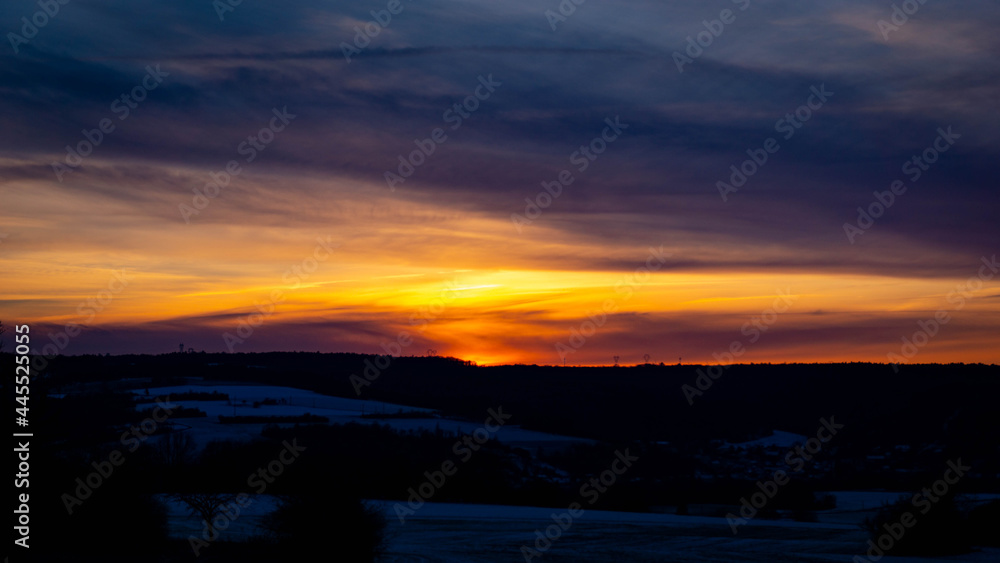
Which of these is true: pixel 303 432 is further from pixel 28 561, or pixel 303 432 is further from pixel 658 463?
pixel 28 561

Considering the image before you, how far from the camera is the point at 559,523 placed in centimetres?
5888

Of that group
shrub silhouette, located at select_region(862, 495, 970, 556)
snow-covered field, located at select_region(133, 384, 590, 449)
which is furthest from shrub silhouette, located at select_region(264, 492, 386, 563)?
snow-covered field, located at select_region(133, 384, 590, 449)

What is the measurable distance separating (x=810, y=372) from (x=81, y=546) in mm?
178467

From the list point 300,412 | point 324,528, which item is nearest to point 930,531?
point 324,528

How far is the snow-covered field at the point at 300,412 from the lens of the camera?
108875 millimetres

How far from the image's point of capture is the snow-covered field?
108875mm

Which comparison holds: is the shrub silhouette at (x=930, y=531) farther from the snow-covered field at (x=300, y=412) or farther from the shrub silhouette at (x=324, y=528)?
the snow-covered field at (x=300, y=412)

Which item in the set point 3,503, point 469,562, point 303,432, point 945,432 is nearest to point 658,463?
point 303,432

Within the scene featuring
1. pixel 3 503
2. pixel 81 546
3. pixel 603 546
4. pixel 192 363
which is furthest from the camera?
pixel 192 363

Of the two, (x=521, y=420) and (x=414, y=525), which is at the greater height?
(x=521, y=420)

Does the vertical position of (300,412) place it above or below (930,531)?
above

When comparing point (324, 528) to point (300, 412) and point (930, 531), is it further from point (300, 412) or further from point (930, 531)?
point (300, 412)

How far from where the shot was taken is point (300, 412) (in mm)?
125438

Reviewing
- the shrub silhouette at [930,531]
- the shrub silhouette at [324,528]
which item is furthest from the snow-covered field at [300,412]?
the shrub silhouette at [930,531]
